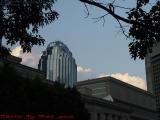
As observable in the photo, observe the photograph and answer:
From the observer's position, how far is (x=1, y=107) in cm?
4603

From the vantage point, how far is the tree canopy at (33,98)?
155 ft

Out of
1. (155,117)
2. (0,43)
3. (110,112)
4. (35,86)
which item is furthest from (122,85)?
(0,43)

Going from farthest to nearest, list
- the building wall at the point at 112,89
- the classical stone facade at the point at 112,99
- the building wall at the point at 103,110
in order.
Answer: the building wall at the point at 112,89 → the classical stone facade at the point at 112,99 → the building wall at the point at 103,110

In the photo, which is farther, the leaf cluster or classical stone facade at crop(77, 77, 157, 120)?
classical stone facade at crop(77, 77, 157, 120)

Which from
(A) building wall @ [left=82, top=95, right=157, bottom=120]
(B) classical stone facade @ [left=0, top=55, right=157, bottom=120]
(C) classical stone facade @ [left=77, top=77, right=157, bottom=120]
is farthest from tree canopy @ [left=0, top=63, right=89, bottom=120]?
(C) classical stone facade @ [left=77, top=77, right=157, bottom=120]

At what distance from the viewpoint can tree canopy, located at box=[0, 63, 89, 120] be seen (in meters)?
47.1

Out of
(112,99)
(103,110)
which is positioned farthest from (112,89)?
(103,110)

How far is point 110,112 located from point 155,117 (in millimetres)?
93893

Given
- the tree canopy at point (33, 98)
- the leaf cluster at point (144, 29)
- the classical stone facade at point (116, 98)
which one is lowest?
the leaf cluster at point (144, 29)

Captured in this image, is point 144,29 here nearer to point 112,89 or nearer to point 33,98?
point 33,98

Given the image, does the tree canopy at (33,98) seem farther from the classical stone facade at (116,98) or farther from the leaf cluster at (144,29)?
the classical stone facade at (116,98)

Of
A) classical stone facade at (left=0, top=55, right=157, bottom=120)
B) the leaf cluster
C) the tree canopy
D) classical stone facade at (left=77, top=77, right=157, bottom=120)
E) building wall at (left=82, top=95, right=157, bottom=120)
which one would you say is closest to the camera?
the leaf cluster

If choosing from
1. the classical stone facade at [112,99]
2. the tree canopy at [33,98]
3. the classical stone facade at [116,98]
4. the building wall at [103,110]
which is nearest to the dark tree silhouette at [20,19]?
the tree canopy at [33,98]

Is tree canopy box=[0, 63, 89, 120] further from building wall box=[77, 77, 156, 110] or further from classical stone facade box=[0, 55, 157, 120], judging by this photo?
building wall box=[77, 77, 156, 110]
